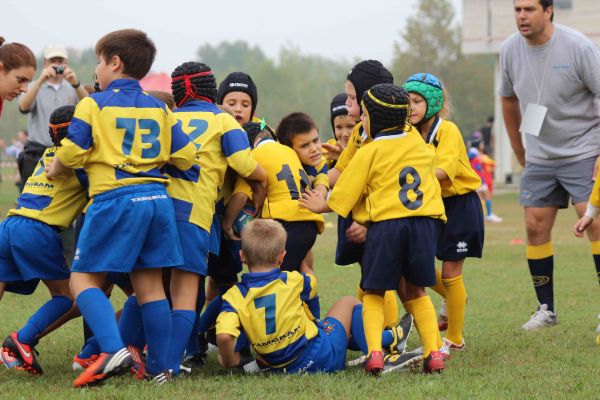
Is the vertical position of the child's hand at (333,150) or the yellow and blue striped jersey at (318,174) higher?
the child's hand at (333,150)

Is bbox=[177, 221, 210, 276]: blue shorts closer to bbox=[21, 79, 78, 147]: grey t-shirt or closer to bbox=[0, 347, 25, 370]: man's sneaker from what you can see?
bbox=[0, 347, 25, 370]: man's sneaker

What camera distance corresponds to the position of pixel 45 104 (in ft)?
34.5

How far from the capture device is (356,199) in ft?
18.2

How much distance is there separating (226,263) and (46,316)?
1.16 meters

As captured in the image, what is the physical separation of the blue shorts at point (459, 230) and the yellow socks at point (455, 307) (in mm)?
165

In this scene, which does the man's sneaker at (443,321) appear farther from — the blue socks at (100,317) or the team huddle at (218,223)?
the blue socks at (100,317)

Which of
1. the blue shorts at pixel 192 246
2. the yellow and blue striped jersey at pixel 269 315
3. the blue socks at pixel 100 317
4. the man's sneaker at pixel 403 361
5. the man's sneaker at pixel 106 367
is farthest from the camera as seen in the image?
the man's sneaker at pixel 403 361

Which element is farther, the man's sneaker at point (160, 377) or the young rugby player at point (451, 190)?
the young rugby player at point (451, 190)

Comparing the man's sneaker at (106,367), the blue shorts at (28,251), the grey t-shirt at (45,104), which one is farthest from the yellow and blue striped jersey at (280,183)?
the grey t-shirt at (45,104)

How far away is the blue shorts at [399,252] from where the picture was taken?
5.46m

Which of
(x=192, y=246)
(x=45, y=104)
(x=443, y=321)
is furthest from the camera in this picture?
(x=45, y=104)

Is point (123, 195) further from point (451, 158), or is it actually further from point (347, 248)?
point (451, 158)

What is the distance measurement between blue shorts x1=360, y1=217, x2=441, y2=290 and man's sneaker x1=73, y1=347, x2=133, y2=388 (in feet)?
4.70

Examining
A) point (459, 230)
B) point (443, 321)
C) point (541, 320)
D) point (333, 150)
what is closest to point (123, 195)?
point (333, 150)
